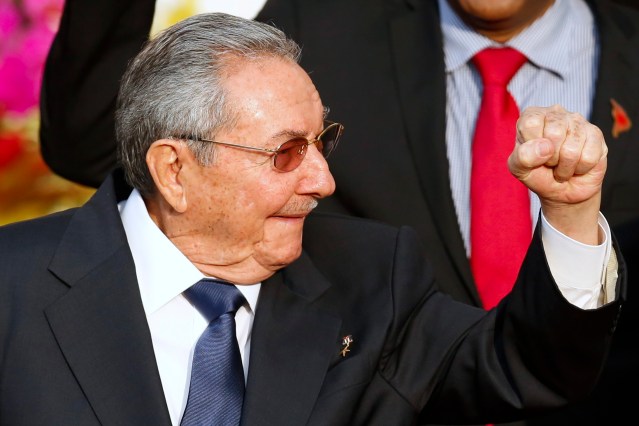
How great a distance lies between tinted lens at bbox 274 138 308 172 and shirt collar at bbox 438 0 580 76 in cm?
99

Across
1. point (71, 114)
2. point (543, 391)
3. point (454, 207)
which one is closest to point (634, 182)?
point (454, 207)

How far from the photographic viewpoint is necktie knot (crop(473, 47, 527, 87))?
12.8 feet

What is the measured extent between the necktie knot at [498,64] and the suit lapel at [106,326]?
3.99 ft

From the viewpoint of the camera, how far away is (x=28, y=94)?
203 inches

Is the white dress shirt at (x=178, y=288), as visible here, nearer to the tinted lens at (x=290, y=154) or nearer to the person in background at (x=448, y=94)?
the tinted lens at (x=290, y=154)

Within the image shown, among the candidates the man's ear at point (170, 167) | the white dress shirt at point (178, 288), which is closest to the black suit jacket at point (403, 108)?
the white dress shirt at point (178, 288)

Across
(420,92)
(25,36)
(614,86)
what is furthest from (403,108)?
(25,36)

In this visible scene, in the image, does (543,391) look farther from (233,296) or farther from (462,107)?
(462,107)

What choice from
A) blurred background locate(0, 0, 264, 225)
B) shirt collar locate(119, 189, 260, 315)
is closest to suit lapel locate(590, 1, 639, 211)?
shirt collar locate(119, 189, 260, 315)

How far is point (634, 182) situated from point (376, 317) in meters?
1.01

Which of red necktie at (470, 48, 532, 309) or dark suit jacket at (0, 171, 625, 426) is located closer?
dark suit jacket at (0, 171, 625, 426)

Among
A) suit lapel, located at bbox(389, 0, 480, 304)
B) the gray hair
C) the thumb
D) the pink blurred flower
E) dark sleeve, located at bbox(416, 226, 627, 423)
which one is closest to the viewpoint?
the thumb

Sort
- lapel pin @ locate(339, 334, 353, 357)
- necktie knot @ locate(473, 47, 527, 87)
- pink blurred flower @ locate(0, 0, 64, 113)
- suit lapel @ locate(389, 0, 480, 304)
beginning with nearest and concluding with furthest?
1. lapel pin @ locate(339, 334, 353, 357)
2. suit lapel @ locate(389, 0, 480, 304)
3. necktie knot @ locate(473, 47, 527, 87)
4. pink blurred flower @ locate(0, 0, 64, 113)

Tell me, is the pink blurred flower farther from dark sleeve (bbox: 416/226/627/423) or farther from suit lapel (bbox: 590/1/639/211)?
Answer: dark sleeve (bbox: 416/226/627/423)
